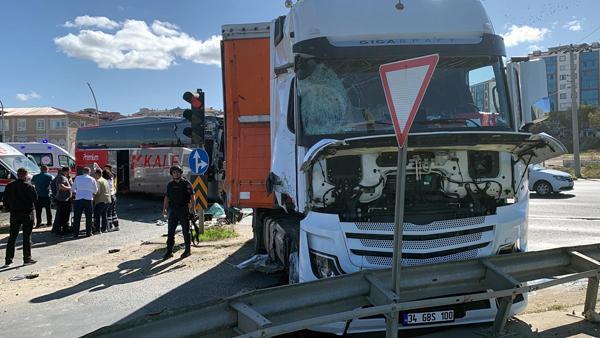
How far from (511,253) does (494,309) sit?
54 cm

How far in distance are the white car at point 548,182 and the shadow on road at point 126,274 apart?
16.0m

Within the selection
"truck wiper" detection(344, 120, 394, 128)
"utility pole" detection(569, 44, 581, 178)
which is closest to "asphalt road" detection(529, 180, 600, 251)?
"truck wiper" detection(344, 120, 394, 128)

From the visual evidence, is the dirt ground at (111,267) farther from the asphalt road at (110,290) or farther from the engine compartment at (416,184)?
the engine compartment at (416,184)

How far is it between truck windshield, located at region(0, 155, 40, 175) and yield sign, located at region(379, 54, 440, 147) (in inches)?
802

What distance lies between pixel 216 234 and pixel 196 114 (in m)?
2.95

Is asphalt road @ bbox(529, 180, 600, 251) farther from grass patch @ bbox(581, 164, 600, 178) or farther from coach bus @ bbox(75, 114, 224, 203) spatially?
grass patch @ bbox(581, 164, 600, 178)

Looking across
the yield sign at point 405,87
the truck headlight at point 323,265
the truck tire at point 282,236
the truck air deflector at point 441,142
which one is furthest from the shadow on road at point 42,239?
the yield sign at point 405,87

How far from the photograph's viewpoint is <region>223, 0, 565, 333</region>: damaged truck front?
450 centimetres

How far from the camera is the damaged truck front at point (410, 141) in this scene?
4504 millimetres

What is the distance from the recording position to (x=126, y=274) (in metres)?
8.86

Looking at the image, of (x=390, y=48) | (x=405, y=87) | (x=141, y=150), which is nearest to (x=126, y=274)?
(x=390, y=48)

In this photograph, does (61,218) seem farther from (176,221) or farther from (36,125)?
(36,125)

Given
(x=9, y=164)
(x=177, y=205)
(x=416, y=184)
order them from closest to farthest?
1. (x=416, y=184)
2. (x=177, y=205)
3. (x=9, y=164)

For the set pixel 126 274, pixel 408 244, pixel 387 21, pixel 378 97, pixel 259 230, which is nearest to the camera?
pixel 408 244
